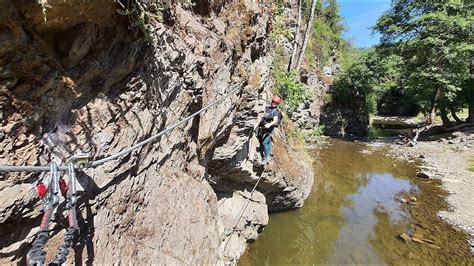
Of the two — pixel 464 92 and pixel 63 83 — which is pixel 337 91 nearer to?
pixel 464 92

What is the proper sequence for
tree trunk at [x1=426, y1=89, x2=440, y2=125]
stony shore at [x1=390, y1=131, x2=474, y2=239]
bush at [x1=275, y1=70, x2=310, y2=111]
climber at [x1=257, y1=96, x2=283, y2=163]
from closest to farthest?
climber at [x1=257, y1=96, x2=283, y2=163] → stony shore at [x1=390, y1=131, x2=474, y2=239] → bush at [x1=275, y1=70, x2=310, y2=111] → tree trunk at [x1=426, y1=89, x2=440, y2=125]

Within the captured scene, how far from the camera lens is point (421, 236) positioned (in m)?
10.1

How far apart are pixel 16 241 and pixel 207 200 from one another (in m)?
3.40

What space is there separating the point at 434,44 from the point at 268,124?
22863 millimetres

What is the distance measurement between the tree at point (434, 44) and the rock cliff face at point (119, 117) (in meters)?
24.0

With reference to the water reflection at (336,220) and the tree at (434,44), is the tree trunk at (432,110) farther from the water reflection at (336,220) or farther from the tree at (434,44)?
the water reflection at (336,220)

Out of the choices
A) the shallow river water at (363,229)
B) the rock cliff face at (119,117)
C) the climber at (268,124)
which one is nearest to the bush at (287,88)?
the shallow river water at (363,229)

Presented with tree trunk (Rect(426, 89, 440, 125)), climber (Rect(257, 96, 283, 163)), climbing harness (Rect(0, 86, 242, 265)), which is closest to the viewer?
climbing harness (Rect(0, 86, 242, 265))

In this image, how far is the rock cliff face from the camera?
289cm

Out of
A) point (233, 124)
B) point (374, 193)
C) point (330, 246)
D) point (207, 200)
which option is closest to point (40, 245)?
point (207, 200)

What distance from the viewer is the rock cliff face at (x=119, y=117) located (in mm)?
2887

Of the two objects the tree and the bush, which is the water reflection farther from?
the tree

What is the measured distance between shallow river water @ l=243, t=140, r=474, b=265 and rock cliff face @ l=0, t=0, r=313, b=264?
4114mm

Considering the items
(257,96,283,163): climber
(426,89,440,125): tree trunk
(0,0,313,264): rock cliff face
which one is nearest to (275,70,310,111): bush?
(257,96,283,163): climber
